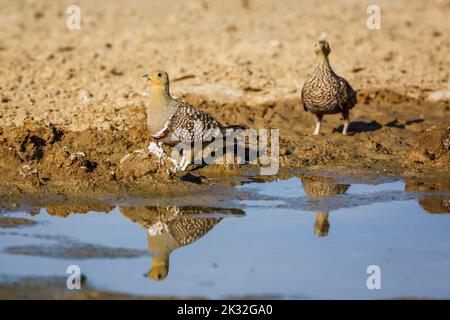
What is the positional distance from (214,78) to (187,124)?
3.62 meters

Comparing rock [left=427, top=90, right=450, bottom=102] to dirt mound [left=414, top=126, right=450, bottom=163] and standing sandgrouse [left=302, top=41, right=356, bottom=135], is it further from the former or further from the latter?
dirt mound [left=414, top=126, right=450, bottom=163]

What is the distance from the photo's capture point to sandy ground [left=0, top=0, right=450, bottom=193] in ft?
39.3

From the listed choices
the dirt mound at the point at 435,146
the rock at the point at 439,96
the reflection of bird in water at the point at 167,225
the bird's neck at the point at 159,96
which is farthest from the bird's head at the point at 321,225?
the rock at the point at 439,96

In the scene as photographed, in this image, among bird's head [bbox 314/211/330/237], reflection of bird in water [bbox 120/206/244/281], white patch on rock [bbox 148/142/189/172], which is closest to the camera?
reflection of bird in water [bbox 120/206/244/281]

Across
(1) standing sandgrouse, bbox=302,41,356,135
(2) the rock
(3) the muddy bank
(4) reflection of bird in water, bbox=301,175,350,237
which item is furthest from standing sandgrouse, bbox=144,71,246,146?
(2) the rock

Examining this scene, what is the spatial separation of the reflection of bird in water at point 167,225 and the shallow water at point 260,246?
10mm

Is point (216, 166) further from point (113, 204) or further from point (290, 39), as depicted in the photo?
point (290, 39)

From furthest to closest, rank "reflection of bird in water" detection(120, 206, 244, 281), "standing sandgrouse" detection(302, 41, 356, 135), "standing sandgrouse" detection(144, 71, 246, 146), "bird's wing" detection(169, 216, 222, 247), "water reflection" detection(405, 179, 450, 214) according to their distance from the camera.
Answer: "standing sandgrouse" detection(302, 41, 356, 135) < "standing sandgrouse" detection(144, 71, 246, 146) < "water reflection" detection(405, 179, 450, 214) < "bird's wing" detection(169, 216, 222, 247) < "reflection of bird in water" detection(120, 206, 244, 281)

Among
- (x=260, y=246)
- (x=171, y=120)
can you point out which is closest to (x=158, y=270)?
(x=260, y=246)

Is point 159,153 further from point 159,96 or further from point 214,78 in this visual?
point 214,78

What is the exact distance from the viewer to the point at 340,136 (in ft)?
43.4

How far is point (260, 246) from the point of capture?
29.1ft
